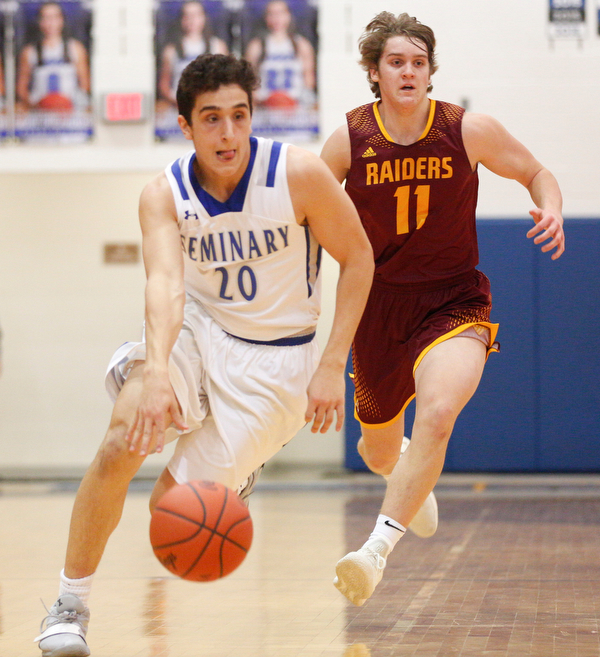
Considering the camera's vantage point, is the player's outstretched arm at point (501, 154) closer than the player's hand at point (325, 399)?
No

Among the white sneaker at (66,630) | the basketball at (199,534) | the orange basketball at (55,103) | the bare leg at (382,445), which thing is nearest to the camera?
the basketball at (199,534)

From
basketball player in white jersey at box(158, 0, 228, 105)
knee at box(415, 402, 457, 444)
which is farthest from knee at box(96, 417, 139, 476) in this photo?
basketball player in white jersey at box(158, 0, 228, 105)

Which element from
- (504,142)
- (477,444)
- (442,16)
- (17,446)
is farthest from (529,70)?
(17,446)

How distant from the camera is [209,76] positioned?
2766 millimetres

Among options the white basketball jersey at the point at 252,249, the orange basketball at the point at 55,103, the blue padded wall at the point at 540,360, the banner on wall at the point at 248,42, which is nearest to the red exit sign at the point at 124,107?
the banner on wall at the point at 248,42

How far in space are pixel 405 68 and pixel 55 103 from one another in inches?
220

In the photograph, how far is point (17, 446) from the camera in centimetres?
863

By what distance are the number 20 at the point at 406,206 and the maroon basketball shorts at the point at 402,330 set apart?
0.80 ft

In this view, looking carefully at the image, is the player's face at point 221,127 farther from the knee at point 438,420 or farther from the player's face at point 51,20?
the player's face at point 51,20

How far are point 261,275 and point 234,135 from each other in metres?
0.45

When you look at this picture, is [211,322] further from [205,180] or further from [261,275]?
[205,180]

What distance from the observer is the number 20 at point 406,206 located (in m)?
3.43

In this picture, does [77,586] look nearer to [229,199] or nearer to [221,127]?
[229,199]

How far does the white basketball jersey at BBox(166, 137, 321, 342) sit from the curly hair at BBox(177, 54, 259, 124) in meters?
0.23
